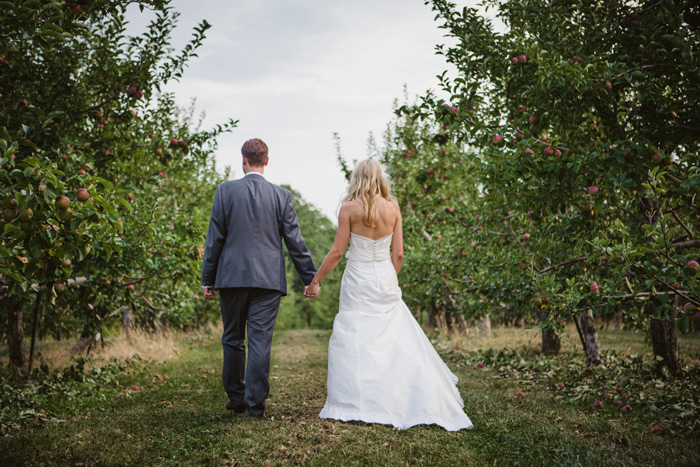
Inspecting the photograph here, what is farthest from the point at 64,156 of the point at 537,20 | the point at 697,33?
the point at 697,33

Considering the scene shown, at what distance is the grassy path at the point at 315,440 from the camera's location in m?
3.10

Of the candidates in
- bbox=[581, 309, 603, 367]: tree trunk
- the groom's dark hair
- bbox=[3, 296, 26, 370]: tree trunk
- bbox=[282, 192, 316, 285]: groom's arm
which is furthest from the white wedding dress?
bbox=[3, 296, 26, 370]: tree trunk

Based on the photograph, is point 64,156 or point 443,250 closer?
point 64,156

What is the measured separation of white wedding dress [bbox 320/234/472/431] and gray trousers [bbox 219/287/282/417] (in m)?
0.59

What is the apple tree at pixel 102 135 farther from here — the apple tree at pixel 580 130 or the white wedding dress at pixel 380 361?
the apple tree at pixel 580 130

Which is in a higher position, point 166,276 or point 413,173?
point 413,173

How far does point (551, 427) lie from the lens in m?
3.99

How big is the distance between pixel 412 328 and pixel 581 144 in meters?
2.54

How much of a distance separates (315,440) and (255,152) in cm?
249

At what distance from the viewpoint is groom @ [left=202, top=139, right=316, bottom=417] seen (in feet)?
13.2

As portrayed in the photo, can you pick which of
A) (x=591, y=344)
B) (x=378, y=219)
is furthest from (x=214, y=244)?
(x=591, y=344)

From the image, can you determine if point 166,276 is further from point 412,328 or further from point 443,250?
point 443,250

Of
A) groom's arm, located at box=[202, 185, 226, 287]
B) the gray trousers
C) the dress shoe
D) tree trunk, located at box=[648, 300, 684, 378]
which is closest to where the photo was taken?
the gray trousers

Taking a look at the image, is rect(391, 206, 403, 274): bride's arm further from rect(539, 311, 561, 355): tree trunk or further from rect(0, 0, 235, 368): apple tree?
rect(539, 311, 561, 355): tree trunk
